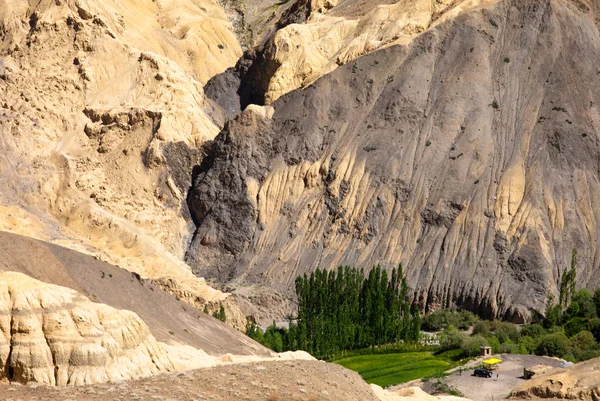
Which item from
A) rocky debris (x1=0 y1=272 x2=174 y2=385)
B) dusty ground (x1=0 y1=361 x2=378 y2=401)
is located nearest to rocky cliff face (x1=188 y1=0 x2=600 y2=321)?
dusty ground (x1=0 y1=361 x2=378 y2=401)

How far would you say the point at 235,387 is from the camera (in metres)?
30.8

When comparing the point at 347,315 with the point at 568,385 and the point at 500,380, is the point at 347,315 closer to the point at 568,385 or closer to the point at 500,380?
the point at 500,380

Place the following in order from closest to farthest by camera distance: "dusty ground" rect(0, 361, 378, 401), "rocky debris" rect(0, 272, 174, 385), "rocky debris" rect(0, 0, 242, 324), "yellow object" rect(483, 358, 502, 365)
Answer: "dusty ground" rect(0, 361, 378, 401) < "rocky debris" rect(0, 272, 174, 385) < "yellow object" rect(483, 358, 502, 365) < "rocky debris" rect(0, 0, 242, 324)

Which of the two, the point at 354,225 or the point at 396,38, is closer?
the point at 354,225

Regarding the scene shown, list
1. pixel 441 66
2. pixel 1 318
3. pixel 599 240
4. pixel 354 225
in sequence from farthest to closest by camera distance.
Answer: pixel 441 66, pixel 354 225, pixel 599 240, pixel 1 318

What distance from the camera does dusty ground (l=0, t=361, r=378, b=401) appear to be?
28703 mm

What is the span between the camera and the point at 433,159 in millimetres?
100062

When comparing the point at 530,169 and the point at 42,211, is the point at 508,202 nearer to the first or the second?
the point at 530,169

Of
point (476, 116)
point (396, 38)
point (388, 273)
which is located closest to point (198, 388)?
point (388, 273)

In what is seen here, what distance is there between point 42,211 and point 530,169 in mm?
44137

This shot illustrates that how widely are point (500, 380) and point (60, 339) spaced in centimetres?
3273

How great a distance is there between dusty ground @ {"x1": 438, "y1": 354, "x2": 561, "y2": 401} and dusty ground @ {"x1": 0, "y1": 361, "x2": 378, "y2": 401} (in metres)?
20.2

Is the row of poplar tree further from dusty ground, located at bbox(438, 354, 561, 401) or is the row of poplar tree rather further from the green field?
dusty ground, located at bbox(438, 354, 561, 401)

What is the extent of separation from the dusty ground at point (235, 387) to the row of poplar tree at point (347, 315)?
123 feet
